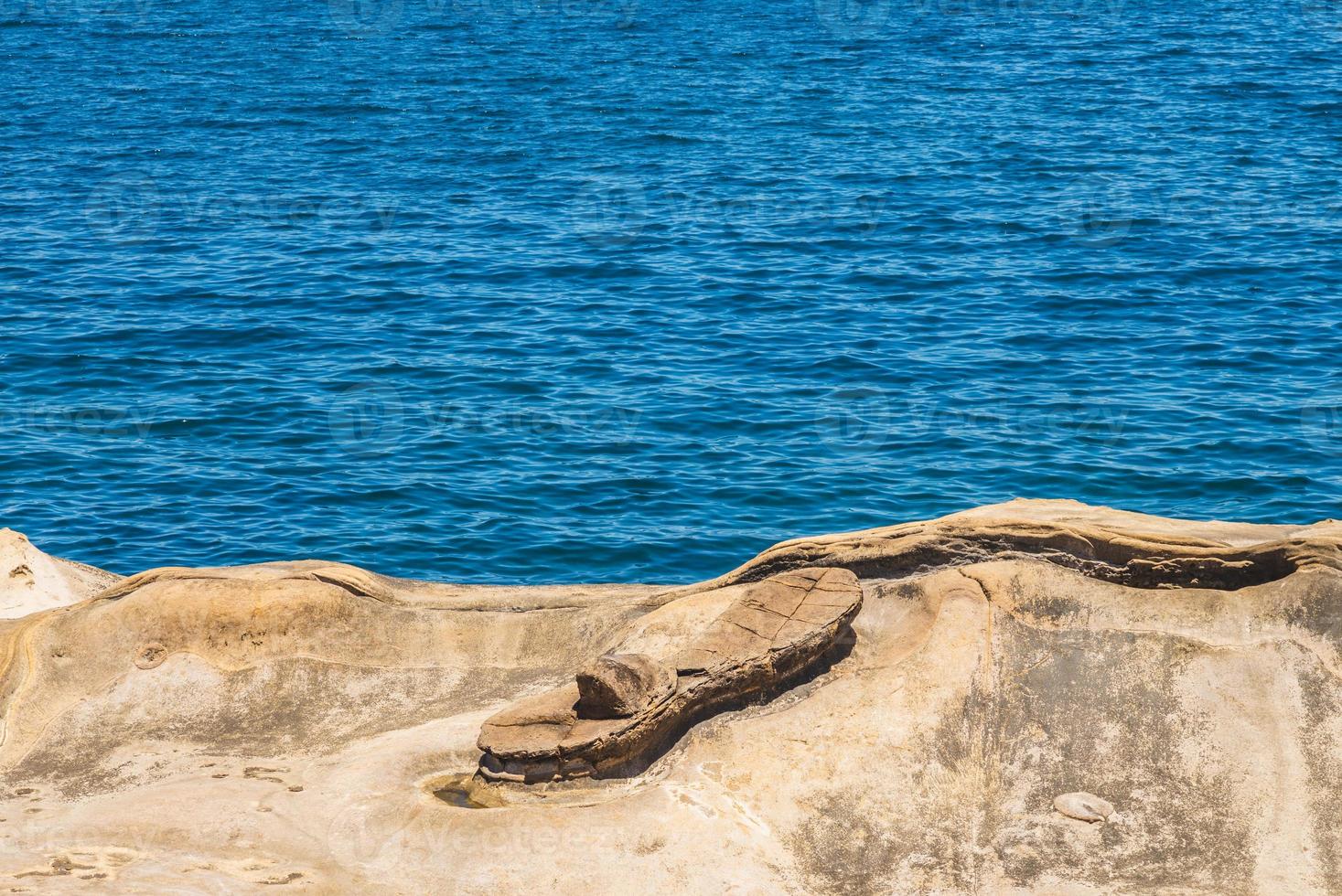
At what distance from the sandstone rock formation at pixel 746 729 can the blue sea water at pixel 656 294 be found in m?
8.84

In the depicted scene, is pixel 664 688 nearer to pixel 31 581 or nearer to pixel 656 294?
pixel 31 581

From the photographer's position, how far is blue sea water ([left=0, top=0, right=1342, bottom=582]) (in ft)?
75.2

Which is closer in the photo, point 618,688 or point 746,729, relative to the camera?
point 618,688

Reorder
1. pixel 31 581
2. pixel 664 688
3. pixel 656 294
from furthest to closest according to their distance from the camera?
1. pixel 656 294
2. pixel 31 581
3. pixel 664 688

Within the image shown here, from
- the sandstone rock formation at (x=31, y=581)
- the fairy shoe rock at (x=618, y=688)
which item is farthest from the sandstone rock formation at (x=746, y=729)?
the sandstone rock formation at (x=31, y=581)

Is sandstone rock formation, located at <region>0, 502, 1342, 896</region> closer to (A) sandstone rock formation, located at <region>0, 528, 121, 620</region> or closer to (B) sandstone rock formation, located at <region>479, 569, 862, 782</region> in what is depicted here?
(B) sandstone rock formation, located at <region>479, 569, 862, 782</region>

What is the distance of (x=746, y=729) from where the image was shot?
35.0 ft

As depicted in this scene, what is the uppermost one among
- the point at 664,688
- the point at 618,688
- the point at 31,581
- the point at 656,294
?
the point at 618,688

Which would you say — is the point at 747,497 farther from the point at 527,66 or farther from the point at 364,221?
the point at 527,66

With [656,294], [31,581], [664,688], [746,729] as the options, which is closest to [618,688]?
[664,688]

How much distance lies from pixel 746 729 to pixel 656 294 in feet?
67.4

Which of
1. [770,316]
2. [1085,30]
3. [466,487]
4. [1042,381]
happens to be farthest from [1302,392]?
[1085,30]

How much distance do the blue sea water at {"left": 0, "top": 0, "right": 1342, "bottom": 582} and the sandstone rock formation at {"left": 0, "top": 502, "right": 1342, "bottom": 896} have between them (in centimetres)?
884

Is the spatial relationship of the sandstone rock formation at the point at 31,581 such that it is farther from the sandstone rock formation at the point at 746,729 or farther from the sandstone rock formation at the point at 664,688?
the sandstone rock formation at the point at 664,688
